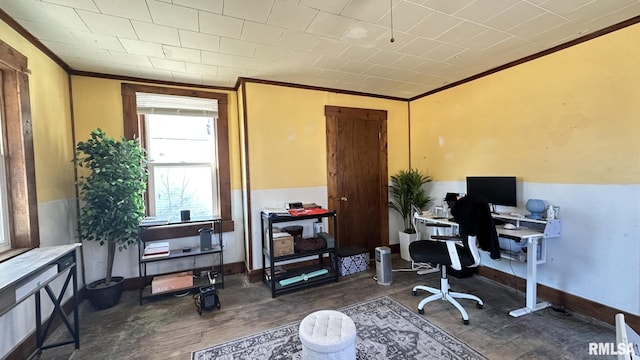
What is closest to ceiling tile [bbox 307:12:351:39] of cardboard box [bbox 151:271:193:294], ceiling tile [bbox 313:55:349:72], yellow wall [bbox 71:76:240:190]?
ceiling tile [bbox 313:55:349:72]

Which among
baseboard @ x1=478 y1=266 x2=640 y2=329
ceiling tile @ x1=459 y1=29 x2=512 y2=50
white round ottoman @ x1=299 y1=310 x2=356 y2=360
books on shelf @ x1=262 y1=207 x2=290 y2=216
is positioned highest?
ceiling tile @ x1=459 y1=29 x2=512 y2=50

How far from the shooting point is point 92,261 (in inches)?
121

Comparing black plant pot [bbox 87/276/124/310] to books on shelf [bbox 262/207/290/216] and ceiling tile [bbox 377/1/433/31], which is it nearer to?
books on shelf [bbox 262/207/290/216]

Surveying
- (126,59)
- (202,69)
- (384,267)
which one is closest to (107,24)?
(126,59)

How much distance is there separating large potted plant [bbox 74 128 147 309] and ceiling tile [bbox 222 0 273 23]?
1.83 m

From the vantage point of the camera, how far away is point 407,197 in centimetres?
408

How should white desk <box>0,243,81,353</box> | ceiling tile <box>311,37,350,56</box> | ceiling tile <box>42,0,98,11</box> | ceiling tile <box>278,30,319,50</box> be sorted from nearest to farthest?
white desk <box>0,243,81,353</box> < ceiling tile <box>42,0,98,11</box> < ceiling tile <box>278,30,319,50</box> < ceiling tile <box>311,37,350,56</box>

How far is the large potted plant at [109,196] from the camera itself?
104 inches

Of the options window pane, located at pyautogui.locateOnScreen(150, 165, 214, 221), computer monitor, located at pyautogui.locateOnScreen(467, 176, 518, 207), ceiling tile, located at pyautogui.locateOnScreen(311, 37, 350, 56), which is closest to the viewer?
ceiling tile, located at pyautogui.locateOnScreen(311, 37, 350, 56)

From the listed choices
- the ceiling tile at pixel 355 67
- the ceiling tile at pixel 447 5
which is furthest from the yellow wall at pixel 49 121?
the ceiling tile at pixel 447 5

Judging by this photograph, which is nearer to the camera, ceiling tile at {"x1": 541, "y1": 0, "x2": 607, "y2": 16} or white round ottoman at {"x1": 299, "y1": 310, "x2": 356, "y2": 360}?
white round ottoman at {"x1": 299, "y1": 310, "x2": 356, "y2": 360}

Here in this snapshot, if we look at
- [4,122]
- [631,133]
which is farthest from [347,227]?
[4,122]

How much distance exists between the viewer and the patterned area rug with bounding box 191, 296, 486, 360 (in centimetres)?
200

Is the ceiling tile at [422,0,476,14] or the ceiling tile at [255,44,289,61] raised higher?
the ceiling tile at [255,44,289,61]
